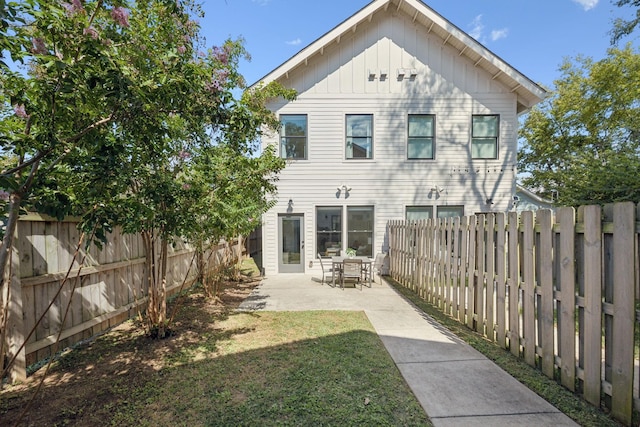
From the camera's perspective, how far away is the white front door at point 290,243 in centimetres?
967

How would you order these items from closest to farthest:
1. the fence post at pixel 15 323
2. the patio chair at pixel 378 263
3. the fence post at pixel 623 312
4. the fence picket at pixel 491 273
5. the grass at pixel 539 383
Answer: the fence post at pixel 623 312 → the grass at pixel 539 383 → the fence post at pixel 15 323 → the fence picket at pixel 491 273 → the patio chair at pixel 378 263

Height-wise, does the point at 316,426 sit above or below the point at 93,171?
below

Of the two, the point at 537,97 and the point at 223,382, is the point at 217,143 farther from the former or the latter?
the point at 537,97

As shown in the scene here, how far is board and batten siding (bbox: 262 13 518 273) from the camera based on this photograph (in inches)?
379

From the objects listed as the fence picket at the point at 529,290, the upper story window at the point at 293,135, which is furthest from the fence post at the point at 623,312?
the upper story window at the point at 293,135

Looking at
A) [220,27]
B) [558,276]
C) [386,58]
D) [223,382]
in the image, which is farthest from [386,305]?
[386,58]

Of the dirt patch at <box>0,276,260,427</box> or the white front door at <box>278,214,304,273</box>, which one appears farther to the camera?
the white front door at <box>278,214,304,273</box>

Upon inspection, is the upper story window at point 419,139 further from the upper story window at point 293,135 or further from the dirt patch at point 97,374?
the dirt patch at point 97,374

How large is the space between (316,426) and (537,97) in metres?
11.3

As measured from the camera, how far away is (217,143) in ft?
15.4

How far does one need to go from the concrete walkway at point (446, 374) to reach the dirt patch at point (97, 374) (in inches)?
74.8

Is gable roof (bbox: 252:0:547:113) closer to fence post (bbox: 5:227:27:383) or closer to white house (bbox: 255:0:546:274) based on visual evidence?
white house (bbox: 255:0:546:274)

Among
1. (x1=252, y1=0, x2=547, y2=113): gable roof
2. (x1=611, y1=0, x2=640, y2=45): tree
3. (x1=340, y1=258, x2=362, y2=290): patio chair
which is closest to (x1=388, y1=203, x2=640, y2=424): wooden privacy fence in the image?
(x1=340, y1=258, x2=362, y2=290): patio chair

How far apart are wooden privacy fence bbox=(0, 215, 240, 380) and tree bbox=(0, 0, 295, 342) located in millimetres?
689
